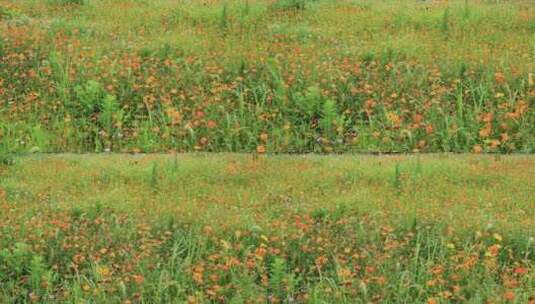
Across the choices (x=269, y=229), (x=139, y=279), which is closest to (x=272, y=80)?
(x=269, y=229)

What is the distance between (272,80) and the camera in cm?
1464

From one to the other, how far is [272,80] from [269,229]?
3.87 m

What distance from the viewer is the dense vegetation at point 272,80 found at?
13.7 meters

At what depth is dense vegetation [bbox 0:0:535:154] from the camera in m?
13.7

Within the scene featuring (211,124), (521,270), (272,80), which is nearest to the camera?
(521,270)

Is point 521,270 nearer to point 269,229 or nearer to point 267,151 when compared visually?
point 269,229

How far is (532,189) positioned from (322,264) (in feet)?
8.51

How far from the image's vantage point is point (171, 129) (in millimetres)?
13852

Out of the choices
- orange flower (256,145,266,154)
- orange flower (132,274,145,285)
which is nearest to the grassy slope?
orange flower (132,274,145,285)

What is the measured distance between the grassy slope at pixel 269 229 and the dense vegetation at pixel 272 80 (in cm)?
86

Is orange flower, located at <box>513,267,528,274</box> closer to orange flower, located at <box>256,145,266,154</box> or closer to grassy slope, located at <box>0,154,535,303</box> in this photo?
grassy slope, located at <box>0,154,535,303</box>

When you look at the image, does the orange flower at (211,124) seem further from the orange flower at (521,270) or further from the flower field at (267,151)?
the orange flower at (521,270)

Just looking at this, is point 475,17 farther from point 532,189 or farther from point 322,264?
point 322,264

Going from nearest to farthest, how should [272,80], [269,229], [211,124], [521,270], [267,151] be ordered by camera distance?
[521,270] < [269,229] < [267,151] < [211,124] < [272,80]
